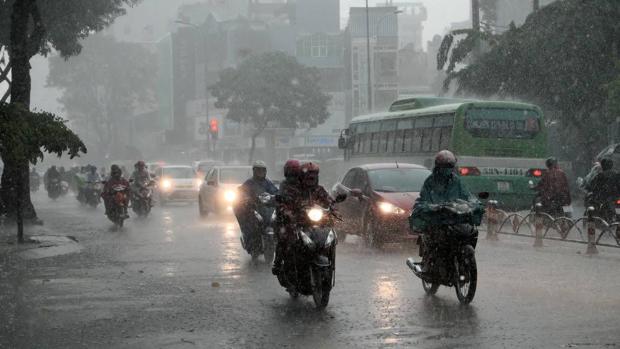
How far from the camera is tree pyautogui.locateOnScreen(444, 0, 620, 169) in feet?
110

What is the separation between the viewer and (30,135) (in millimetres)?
17094

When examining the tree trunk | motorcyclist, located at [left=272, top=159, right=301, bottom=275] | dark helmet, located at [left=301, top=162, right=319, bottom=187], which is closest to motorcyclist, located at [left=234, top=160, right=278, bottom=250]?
motorcyclist, located at [left=272, top=159, right=301, bottom=275]

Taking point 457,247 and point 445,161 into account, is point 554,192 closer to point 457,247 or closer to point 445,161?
point 445,161

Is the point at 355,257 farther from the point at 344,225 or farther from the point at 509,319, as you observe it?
the point at 509,319

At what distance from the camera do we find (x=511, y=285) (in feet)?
41.2

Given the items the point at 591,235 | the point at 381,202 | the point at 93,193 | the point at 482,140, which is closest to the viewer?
the point at 591,235

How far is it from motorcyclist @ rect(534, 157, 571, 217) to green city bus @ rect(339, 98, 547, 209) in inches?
137

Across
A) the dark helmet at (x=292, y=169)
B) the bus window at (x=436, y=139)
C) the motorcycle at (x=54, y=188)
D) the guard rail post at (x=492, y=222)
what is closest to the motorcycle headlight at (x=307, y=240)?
the dark helmet at (x=292, y=169)

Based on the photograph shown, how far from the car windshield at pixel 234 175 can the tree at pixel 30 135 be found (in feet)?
40.5

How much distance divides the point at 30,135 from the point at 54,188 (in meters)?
35.3

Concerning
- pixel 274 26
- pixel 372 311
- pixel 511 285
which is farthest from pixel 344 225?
pixel 274 26

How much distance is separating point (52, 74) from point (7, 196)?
7664 cm

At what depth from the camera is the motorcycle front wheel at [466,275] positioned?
1069 centimetres

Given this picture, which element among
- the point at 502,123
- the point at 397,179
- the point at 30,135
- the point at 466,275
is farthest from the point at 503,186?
the point at 466,275
